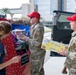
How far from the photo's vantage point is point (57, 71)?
23.1 ft

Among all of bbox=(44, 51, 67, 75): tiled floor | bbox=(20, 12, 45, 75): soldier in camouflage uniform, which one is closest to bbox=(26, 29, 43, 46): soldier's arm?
bbox=(20, 12, 45, 75): soldier in camouflage uniform

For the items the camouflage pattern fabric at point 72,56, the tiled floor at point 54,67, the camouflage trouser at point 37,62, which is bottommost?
the tiled floor at point 54,67

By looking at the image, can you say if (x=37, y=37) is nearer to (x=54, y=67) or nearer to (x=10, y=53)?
(x=10, y=53)

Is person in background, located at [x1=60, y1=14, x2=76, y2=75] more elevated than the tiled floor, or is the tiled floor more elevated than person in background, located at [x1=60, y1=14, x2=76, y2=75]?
person in background, located at [x1=60, y1=14, x2=76, y2=75]

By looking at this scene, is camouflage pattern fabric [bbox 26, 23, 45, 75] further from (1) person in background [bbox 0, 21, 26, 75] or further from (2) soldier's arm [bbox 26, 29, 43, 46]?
(1) person in background [bbox 0, 21, 26, 75]

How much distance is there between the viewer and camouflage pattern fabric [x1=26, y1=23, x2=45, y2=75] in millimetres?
5043

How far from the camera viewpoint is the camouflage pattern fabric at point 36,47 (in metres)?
5.04

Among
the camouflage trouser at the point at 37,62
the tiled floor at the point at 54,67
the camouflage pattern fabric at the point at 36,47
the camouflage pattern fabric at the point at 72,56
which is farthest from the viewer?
the tiled floor at the point at 54,67

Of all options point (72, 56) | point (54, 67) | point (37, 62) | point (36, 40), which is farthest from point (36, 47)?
point (54, 67)

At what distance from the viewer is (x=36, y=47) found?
204 inches

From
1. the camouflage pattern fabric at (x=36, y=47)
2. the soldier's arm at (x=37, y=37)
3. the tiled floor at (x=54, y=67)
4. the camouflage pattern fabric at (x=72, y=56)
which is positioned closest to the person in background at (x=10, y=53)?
the camouflage pattern fabric at (x=72, y=56)

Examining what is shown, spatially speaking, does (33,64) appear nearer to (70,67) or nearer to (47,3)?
(70,67)

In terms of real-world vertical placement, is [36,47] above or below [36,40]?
below

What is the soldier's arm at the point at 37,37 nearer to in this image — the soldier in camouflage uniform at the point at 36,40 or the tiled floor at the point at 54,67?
the soldier in camouflage uniform at the point at 36,40
